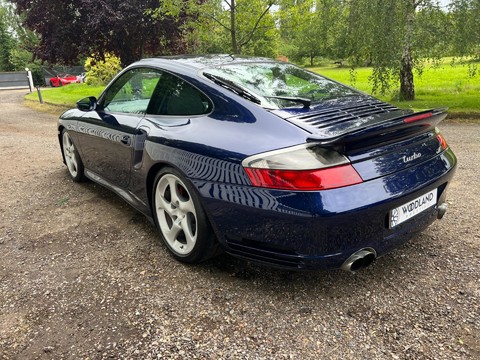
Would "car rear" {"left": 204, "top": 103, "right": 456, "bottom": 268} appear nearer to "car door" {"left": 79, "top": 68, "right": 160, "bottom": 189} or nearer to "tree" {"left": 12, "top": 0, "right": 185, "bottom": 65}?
"car door" {"left": 79, "top": 68, "right": 160, "bottom": 189}

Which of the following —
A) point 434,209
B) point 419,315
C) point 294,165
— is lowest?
point 419,315

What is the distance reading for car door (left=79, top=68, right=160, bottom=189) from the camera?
3184mm

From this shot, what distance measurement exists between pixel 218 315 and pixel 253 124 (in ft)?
3.76

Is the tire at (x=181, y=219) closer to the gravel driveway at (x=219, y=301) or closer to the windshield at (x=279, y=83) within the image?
the gravel driveway at (x=219, y=301)

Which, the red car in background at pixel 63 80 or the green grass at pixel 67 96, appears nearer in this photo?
the green grass at pixel 67 96

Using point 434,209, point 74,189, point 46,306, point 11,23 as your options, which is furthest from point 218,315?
point 11,23

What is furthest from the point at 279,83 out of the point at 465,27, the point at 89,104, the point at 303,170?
the point at 465,27

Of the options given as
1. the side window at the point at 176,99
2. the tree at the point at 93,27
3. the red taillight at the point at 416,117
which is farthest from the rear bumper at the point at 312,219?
the tree at the point at 93,27

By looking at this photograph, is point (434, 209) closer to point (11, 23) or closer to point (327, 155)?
point (327, 155)

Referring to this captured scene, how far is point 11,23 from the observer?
5962 centimetres

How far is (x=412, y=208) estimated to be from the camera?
90.8 inches

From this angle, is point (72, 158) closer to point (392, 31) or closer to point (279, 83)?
point (279, 83)

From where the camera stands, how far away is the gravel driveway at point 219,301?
6.48 feet

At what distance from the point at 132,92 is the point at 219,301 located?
7.05 ft
